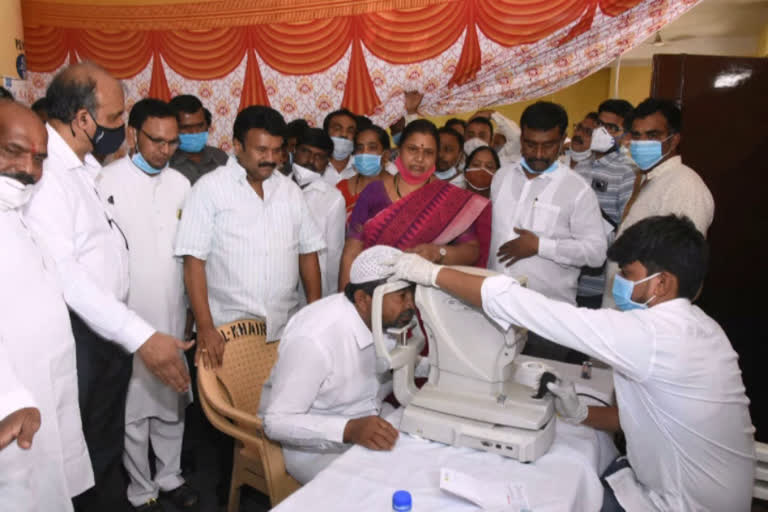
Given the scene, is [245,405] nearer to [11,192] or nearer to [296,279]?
[296,279]

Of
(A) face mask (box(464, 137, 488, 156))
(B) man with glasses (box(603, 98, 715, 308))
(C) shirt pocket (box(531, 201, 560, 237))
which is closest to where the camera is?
(B) man with glasses (box(603, 98, 715, 308))

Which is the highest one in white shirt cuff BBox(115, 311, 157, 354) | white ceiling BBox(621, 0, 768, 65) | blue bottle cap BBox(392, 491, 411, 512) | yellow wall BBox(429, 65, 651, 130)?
white ceiling BBox(621, 0, 768, 65)

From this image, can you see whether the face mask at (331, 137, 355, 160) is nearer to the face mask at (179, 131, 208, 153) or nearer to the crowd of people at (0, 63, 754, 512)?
the crowd of people at (0, 63, 754, 512)

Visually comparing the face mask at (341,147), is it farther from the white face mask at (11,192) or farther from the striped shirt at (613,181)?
the white face mask at (11,192)

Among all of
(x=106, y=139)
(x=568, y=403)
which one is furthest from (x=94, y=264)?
(x=568, y=403)

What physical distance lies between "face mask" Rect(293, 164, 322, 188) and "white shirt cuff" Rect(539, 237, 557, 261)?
1184mm

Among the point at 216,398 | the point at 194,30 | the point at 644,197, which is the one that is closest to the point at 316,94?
the point at 194,30

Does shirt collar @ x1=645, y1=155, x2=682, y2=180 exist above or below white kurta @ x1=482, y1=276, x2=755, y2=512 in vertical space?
above

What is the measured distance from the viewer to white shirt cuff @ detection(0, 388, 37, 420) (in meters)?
1.22

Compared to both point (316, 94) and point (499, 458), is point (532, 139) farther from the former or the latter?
A: point (316, 94)

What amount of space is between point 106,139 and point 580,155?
126 inches

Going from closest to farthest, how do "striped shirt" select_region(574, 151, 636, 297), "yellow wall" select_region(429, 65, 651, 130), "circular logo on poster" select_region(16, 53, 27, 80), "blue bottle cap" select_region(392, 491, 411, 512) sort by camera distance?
"blue bottle cap" select_region(392, 491, 411, 512) < "striped shirt" select_region(574, 151, 636, 297) < "circular logo on poster" select_region(16, 53, 27, 80) < "yellow wall" select_region(429, 65, 651, 130)

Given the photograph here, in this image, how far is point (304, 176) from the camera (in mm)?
3010

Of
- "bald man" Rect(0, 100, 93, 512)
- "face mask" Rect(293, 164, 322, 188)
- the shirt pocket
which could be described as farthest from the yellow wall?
"bald man" Rect(0, 100, 93, 512)
